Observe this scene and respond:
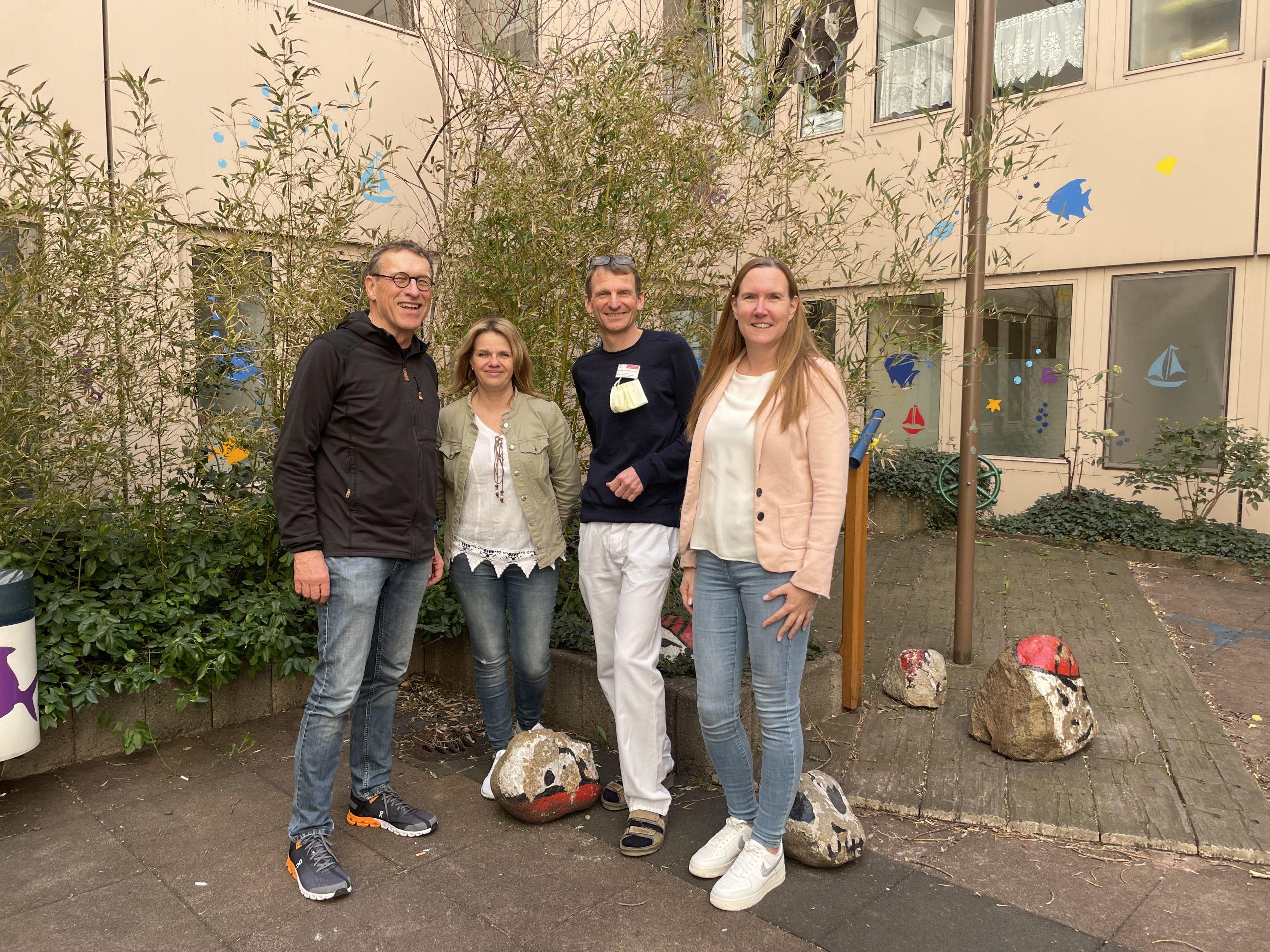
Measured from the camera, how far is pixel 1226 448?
7.67 meters

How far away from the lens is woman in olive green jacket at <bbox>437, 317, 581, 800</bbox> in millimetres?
3258

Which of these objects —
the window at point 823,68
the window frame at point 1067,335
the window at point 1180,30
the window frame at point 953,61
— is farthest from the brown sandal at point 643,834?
the window at point 1180,30

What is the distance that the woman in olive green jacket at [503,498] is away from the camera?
326 cm

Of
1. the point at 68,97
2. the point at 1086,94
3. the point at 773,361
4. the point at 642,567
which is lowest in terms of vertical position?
the point at 642,567

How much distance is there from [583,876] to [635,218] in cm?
281

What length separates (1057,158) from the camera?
8.80 metres

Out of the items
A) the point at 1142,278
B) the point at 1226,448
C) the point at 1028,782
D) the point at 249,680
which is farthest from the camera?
the point at 1142,278

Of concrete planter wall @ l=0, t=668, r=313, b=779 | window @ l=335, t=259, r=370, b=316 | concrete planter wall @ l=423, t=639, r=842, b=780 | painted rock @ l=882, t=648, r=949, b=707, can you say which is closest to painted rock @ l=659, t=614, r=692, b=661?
concrete planter wall @ l=423, t=639, r=842, b=780

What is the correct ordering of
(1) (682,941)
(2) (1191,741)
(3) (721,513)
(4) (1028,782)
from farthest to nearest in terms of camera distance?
(2) (1191,741)
(4) (1028,782)
(3) (721,513)
(1) (682,941)

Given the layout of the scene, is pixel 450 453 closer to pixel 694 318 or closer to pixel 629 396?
pixel 629 396

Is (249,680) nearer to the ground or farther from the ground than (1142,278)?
nearer to the ground

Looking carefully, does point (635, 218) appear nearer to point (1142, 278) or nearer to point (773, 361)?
point (773, 361)

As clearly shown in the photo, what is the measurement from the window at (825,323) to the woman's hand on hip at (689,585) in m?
2.06

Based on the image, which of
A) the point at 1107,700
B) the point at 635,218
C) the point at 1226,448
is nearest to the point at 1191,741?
the point at 1107,700
